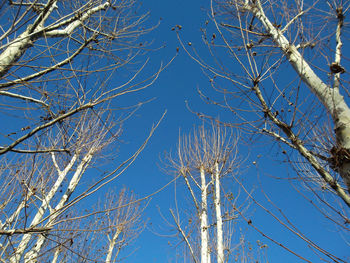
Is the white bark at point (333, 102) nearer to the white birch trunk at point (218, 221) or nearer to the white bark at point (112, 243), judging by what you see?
the white birch trunk at point (218, 221)

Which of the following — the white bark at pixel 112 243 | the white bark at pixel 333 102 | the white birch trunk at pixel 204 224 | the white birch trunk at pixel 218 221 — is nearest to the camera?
the white bark at pixel 333 102

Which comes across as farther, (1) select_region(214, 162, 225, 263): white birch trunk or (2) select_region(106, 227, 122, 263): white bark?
(2) select_region(106, 227, 122, 263): white bark

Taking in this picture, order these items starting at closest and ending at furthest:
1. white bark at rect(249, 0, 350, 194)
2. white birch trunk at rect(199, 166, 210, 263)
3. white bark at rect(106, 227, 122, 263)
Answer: white bark at rect(249, 0, 350, 194), white birch trunk at rect(199, 166, 210, 263), white bark at rect(106, 227, 122, 263)

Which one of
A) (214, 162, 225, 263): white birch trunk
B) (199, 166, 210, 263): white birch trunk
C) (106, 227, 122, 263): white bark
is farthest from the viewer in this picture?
(106, 227, 122, 263): white bark

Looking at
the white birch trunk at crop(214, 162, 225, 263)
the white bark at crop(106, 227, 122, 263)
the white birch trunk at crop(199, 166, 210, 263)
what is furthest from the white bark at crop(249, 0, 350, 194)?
the white bark at crop(106, 227, 122, 263)

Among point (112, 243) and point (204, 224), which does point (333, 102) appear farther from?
point (112, 243)

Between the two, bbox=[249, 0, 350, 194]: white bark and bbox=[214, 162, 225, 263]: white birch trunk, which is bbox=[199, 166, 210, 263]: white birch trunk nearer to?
bbox=[214, 162, 225, 263]: white birch trunk

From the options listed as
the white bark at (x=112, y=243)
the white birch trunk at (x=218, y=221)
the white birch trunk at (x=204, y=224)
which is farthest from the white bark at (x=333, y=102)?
the white bark at (x=112, y=243)

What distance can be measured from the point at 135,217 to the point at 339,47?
28.3 ft

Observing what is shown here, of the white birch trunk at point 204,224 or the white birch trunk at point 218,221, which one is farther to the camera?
the white birch trunk at point 204,224

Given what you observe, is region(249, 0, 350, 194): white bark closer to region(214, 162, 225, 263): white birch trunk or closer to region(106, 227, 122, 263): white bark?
region(214, 162, 225, 263): white birch trunk

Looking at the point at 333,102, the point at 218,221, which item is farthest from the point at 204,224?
the point at 333,102

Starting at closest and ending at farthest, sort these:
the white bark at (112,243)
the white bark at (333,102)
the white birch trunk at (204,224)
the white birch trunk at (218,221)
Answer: the white bark at (333,102)
the white birch trunk at (218,221)
the white birch trunk at (204,224)
the white bark at (112,243)

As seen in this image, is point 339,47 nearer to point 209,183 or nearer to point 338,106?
point 338,106
